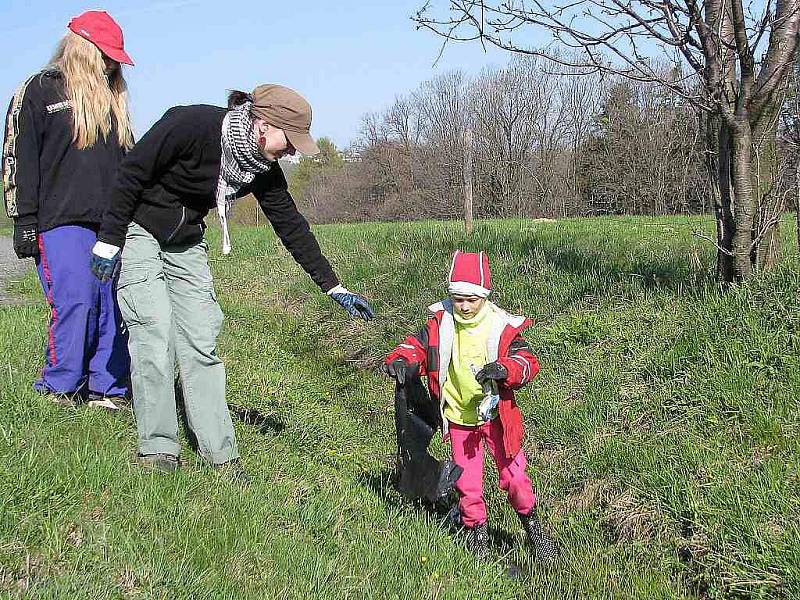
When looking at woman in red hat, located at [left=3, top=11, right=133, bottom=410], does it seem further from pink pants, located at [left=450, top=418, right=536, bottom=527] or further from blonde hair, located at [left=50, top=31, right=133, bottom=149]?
pink pants, located at [left=450, top=418, right=536, bottom=527]

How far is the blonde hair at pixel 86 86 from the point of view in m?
4.68

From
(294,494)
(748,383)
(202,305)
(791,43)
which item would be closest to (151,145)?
(202,305)

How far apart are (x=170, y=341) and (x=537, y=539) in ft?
7.39

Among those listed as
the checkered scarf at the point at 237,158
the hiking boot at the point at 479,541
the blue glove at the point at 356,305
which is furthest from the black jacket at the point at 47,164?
the hiking boot at the point at 479,541

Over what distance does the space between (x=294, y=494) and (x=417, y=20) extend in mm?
4198

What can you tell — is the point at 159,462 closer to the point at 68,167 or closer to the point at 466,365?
the point at 466,365

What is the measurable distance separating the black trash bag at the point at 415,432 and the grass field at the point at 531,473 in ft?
0.62

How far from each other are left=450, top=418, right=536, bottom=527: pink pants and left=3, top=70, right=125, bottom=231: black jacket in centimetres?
251

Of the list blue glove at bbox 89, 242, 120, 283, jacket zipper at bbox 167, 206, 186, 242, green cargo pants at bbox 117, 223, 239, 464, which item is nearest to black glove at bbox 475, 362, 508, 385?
green cargo pants at bbox 117, 223, 239, 464

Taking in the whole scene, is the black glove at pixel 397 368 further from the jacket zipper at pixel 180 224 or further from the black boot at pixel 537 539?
the jacket zipper at pixel 180 224

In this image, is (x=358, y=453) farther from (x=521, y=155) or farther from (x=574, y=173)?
(x=521, y=155)

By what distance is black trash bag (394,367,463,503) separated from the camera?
427 centimetres

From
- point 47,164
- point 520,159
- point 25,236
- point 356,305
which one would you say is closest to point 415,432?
point 356,305

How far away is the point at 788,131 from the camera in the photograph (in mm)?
6707
